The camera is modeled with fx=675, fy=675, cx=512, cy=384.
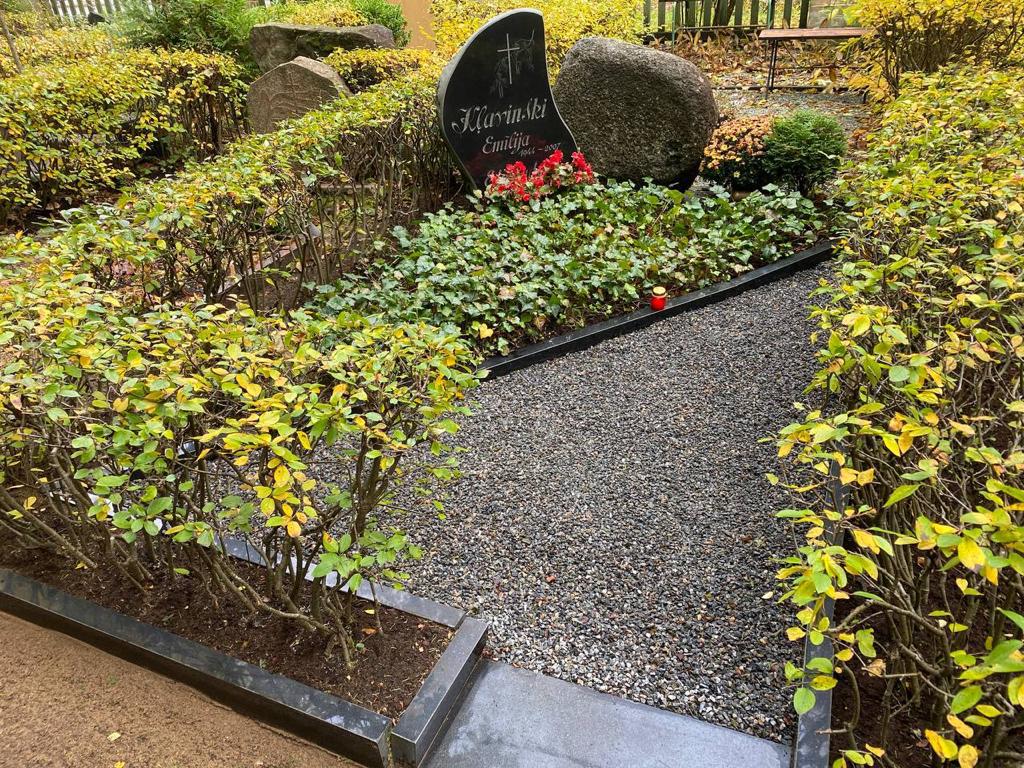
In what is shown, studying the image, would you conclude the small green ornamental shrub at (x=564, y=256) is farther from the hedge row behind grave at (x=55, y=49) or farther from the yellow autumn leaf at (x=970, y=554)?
the hedge row behind grave at (x=55, y=49)

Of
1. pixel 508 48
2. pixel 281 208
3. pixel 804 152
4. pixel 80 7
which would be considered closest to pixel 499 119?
A: pixel 508 48

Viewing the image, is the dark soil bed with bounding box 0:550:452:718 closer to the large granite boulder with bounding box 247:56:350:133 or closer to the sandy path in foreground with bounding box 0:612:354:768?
the sandy path in foreground with bounding box 0:612:354:768

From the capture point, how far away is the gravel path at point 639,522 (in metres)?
2.43

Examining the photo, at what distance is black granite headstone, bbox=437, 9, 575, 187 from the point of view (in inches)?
223

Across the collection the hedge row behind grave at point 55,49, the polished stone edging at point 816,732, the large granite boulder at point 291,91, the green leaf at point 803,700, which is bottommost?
the polished stone edging at point 816,732

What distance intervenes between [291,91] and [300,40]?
9.33 ft

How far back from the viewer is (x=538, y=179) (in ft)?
19.5

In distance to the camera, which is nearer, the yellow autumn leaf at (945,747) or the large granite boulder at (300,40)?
the yellow autumn leaf at (945,747)

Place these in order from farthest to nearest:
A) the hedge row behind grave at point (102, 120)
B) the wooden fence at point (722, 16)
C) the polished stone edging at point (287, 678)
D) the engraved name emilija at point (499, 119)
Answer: the wooden fence at point (722, 16), the hedge row behind grave at point (102, 120), the engraved name emilija at point (499, 119), the polished stone edging at point (287, 678)

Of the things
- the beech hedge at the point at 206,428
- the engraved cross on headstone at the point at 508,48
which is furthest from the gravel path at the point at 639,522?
the engraved cross on headstone at the point at 508,48

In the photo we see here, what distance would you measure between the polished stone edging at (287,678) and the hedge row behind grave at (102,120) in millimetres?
4952

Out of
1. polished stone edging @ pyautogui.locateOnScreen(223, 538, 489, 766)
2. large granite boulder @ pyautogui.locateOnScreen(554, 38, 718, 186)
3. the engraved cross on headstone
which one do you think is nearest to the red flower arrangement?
large granite boulder @ pyautogui.locateOnScreen(554, 38, 718, 186)

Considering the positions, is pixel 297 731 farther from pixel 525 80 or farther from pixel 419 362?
pixel 525 80

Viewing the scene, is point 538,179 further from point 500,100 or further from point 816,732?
point 816,732
